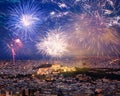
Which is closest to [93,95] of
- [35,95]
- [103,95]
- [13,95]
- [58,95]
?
[103,95]

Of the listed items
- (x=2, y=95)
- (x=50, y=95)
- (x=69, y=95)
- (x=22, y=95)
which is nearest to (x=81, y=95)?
(x=69, y=95)

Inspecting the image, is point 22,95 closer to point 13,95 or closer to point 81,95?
point 13,95

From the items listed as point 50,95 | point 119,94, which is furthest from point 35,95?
point 119,94

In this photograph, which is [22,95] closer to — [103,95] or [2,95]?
[2,95]

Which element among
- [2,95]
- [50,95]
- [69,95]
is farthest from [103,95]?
Result: [2,95]

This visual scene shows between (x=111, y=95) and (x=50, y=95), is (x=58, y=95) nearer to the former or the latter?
(x=50, y=95)

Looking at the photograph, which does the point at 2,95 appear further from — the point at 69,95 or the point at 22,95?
the point at 69,95
